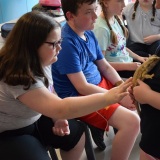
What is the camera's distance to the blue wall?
2.74m

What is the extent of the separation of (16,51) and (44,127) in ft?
1.41

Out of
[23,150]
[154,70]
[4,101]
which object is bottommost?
[23,150]

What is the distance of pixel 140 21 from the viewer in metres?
2.05

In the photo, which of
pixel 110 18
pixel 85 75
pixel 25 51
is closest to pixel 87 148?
pixel 85 75

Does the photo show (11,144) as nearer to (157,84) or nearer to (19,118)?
(19,118)

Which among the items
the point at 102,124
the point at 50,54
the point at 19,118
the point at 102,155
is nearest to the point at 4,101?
the point at 19,118

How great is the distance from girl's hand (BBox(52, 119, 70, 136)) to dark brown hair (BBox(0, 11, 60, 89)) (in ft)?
0.98

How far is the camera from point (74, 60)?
1282mm

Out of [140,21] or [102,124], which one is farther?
[140,21]

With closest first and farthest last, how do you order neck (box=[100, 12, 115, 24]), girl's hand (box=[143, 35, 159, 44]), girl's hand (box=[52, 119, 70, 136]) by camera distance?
girl's hand (box=[52, 119, 70, 136]), neck (box=[100, 12, 115, 24]), girl's hand (box=[143, 35, 159, 44])

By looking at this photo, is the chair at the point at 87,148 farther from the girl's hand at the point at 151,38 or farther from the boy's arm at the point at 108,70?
the girl's hand at the point at 151,38

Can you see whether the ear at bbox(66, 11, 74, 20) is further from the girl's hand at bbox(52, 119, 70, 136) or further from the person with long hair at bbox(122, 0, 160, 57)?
the person with long hair at bbox(122, 0, 160, 57)

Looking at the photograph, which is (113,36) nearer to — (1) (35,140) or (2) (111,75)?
(2) (111,75)

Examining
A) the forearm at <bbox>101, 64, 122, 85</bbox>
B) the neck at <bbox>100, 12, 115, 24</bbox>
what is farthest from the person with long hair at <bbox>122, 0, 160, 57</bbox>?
the forearm at <bbox>101, 64, 122, 85</bbox>
